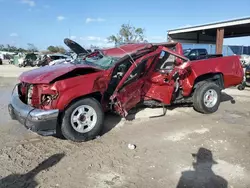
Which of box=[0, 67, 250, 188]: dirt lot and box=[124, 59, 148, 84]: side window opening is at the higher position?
box=[124, 59, 148, 84]: side window opening

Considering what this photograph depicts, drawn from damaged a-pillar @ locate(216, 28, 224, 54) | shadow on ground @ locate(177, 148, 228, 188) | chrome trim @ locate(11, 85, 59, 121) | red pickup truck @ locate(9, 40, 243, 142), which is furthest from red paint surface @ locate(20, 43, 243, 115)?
damaged a-pillar @ locate(216, 28, 224, 54)

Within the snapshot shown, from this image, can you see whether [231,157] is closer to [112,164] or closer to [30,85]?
[112,164]

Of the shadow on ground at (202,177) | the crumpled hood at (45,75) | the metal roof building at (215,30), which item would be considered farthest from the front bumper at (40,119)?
the metal roof building at (215,30)

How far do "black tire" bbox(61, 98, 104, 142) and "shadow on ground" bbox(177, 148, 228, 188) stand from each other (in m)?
1.85

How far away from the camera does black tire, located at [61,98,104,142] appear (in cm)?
467

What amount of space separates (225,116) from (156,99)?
6.38ft

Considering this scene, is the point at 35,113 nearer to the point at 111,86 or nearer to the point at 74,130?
the point at 74,130

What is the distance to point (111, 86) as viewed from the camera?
215 inches

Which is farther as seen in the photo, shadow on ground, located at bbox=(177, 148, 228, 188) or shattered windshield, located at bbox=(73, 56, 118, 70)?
shattered windshield, located at bbox=(73, 56, 118, 70)

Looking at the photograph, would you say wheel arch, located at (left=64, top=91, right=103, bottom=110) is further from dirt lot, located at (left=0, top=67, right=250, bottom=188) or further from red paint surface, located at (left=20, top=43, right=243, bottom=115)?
dirt lot, located at (left=0, top=67, right=250, bottom=188)

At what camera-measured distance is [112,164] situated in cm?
401

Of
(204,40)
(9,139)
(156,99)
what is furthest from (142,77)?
(204,40)

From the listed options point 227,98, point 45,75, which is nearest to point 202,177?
point 45,75

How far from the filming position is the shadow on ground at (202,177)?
3.44 m
